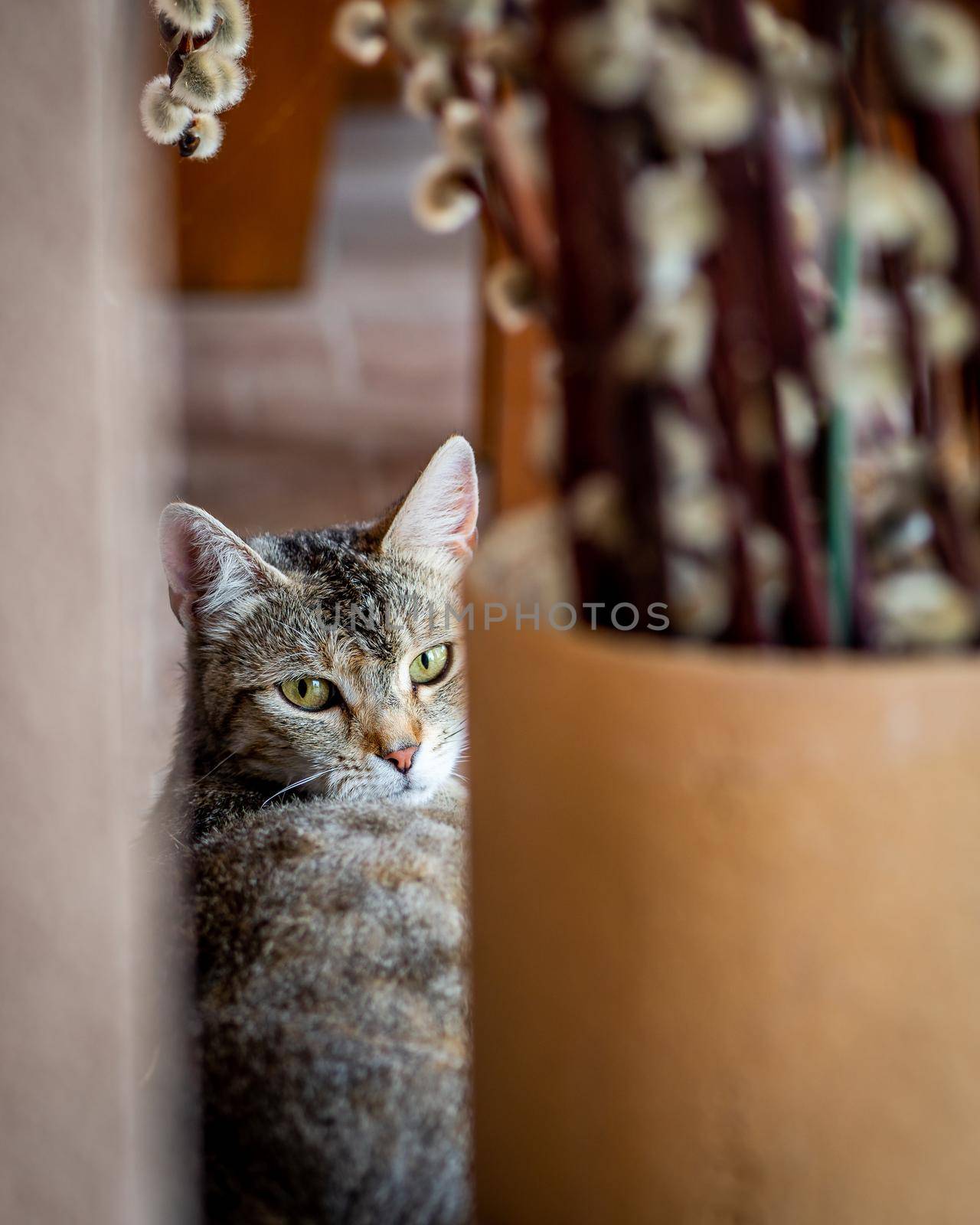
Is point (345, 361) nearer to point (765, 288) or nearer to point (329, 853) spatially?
point (329, 853)

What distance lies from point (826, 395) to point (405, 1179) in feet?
1.30

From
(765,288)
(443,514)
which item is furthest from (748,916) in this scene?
(443,514)

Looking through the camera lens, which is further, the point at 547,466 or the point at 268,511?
the point at 268,511

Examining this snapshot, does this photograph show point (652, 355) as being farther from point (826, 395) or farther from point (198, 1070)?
point (198, 1070)

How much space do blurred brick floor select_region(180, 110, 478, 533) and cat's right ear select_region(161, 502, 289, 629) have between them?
7 cm

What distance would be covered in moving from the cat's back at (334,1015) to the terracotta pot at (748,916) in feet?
0.34

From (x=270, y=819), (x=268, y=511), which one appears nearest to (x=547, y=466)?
(x=270, y=819)

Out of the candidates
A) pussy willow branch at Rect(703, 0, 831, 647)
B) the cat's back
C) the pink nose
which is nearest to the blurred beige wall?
the cat's back

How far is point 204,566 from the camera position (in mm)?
609

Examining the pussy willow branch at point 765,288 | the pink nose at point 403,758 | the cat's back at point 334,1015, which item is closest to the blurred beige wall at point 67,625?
the cat's back at point 334,1015

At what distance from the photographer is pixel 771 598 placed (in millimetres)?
403

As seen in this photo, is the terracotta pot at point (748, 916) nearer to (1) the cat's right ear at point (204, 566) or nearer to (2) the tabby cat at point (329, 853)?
(2) the tabby cat at point (329, 853)

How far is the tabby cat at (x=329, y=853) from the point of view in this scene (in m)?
0.51

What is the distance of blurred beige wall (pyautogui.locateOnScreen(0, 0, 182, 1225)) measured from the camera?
1.44ft
